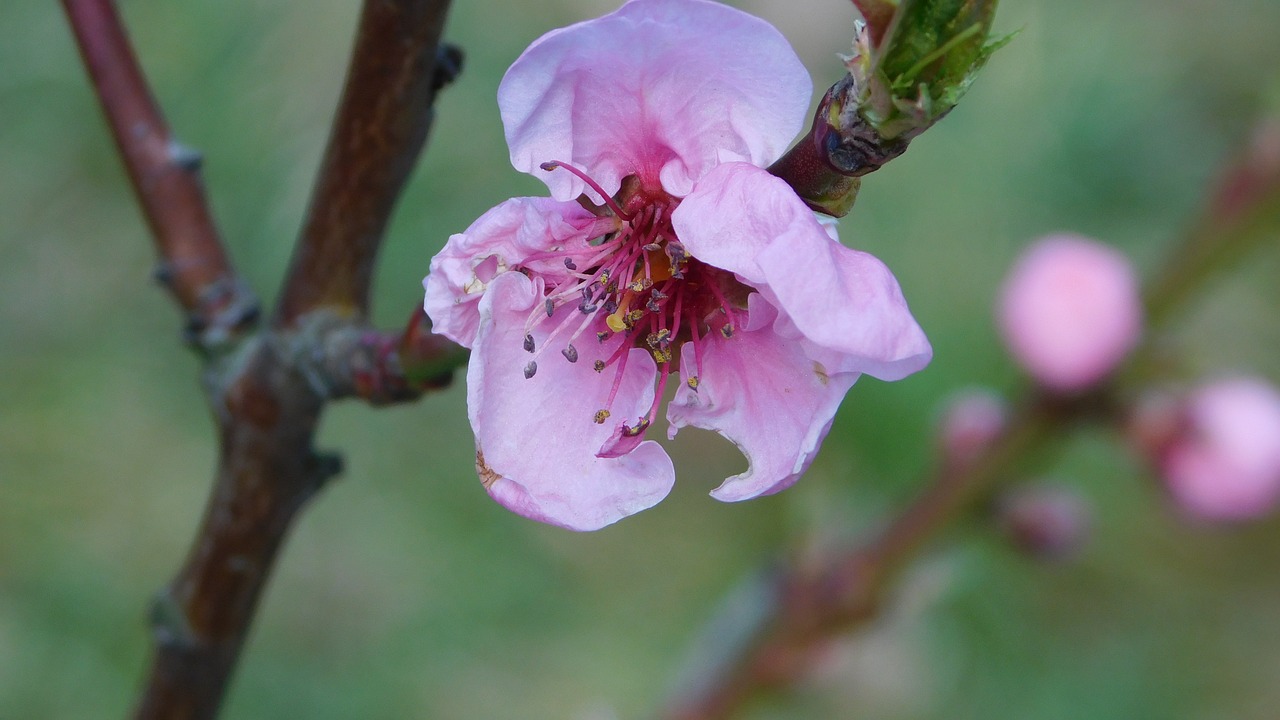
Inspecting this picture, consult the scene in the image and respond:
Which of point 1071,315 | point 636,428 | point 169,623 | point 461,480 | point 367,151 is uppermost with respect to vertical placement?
point 367,151

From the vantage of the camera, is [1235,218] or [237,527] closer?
[237,527]

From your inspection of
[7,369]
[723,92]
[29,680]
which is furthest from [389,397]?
[7,369]

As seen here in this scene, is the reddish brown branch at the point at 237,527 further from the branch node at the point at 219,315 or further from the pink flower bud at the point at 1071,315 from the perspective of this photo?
the pink flower bud at the point at 1071,315

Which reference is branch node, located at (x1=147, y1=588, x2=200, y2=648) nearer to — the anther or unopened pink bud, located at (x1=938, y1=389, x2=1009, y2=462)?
the anther

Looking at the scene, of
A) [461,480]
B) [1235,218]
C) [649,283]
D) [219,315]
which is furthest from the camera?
[461,480]

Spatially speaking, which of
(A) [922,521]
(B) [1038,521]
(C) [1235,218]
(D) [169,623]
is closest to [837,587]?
(A) [922,521]

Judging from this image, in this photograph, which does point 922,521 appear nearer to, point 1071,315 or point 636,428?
point 1071,315
